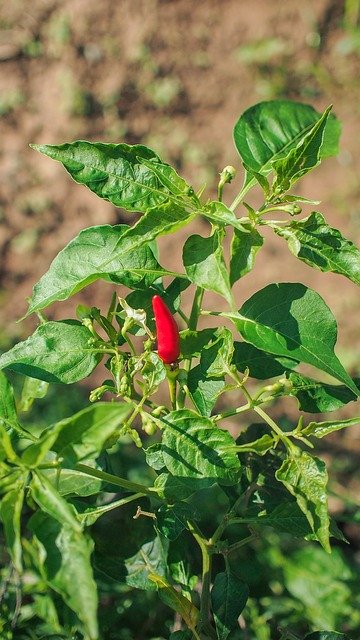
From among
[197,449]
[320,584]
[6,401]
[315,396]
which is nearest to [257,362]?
[315,396]

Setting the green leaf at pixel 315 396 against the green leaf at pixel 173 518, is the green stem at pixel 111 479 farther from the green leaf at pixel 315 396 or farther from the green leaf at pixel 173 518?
the green leaf at pixel 315 396

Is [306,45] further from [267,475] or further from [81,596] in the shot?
[81,596]

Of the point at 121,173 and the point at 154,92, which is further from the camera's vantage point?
the point at 154,92

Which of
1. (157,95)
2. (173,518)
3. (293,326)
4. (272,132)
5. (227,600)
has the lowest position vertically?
(227,600)

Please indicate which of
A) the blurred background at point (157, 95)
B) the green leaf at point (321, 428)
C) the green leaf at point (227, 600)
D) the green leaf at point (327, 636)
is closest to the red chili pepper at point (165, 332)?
the green leaf at point (321, 428)

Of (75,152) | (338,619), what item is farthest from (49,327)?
(338,619)

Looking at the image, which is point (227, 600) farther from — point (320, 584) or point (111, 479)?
point (320, 584)
